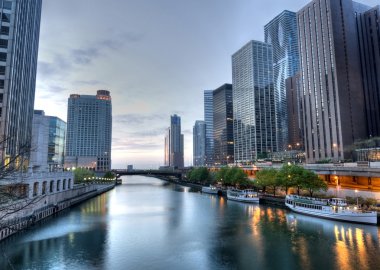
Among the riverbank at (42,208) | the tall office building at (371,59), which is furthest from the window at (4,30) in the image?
the tall office building at (371,59)

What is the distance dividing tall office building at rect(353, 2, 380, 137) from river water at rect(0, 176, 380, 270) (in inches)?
6049

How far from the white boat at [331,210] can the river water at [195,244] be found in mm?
2021

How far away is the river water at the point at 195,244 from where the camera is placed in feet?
131

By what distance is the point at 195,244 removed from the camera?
49.7 meters

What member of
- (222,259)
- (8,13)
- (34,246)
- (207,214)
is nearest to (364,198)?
(207,214)

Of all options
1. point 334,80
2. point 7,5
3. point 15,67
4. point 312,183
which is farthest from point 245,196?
point 334,80

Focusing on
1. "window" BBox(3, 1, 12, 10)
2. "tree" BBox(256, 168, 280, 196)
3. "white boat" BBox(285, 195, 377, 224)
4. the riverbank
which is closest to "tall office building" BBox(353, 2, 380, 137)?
"tree" BBox(256, 168, 280, 196)

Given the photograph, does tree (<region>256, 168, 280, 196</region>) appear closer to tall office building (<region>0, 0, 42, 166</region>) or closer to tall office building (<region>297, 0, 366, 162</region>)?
tall office building (<region>0, 0, 42, 166</region>)

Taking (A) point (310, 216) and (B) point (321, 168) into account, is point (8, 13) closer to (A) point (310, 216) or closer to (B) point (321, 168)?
(A) point (310, 216)

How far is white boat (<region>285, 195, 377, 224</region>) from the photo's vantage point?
59031 millimetres

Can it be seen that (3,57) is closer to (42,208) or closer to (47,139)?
(42,208)

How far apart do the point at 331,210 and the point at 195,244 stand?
114 feet

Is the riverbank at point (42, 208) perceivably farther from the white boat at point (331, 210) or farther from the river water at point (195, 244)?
the white boat at point (331, 210)

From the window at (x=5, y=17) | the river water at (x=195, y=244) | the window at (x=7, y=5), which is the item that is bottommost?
the river water at (x=195, y=244)
